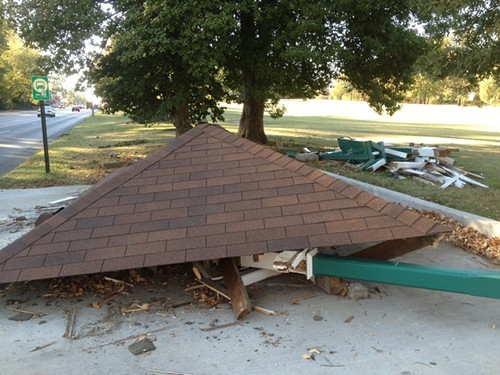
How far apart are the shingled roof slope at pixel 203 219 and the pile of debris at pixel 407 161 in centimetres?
599

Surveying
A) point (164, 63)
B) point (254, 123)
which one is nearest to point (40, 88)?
point (164, 63)

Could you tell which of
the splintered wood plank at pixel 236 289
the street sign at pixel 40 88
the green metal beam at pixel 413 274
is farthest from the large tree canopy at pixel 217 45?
the green metal beam at pixel 413 274

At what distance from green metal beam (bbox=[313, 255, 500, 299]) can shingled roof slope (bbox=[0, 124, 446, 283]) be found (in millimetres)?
258

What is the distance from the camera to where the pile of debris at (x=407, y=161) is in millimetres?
10195

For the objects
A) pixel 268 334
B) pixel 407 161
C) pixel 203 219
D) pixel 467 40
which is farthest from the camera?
pixel 407 161

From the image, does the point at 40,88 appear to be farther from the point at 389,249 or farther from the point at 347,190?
the point at 389,249

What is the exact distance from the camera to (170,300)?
4297mm

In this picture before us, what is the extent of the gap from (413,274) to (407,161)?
810cm

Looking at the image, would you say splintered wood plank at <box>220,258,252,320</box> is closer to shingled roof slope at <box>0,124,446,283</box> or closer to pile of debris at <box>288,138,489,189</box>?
shingled roof slope at <box>0,124,446,283</box>

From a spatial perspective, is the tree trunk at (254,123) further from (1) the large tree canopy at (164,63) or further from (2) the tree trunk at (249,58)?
(1) the large tree canopy at (164,63)

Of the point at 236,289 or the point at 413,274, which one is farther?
the point at 236,289

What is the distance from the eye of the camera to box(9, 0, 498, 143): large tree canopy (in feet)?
37.7

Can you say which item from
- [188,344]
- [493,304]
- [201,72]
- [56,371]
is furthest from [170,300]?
[201,72]

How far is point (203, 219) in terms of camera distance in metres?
4.30
